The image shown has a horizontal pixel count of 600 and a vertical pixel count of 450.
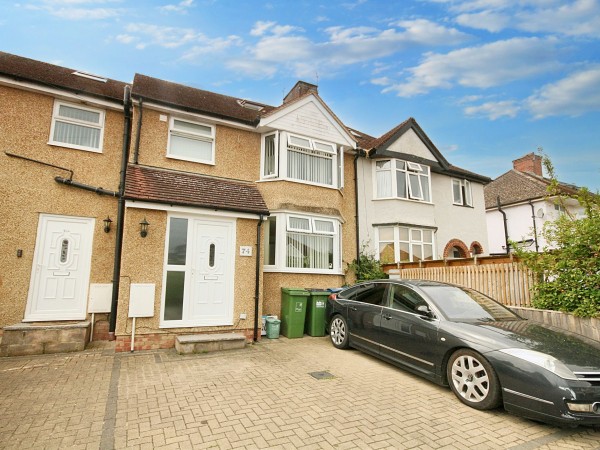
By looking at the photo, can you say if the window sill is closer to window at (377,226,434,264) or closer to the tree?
window at (377,226,434,264)

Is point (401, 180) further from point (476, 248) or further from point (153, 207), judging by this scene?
point (153, 207)

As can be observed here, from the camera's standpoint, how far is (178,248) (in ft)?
23.5

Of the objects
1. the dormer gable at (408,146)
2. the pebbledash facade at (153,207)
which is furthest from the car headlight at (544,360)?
the dormer gable at (408,146)

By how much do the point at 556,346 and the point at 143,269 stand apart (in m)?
7.00

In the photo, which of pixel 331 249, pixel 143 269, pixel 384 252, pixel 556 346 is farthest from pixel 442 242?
pixel 143 269

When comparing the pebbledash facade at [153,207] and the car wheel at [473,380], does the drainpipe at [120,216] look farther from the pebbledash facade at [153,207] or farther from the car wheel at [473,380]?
the car wheel at [473,380]

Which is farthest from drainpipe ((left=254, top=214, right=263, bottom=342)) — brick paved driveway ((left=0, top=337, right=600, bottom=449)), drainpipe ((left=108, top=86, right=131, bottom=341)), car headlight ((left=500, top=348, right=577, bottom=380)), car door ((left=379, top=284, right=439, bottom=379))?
car headlight ((left=500, top=348, right=577, bottom=380))

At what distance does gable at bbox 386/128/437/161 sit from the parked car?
25.2 ft

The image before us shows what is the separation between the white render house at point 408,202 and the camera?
1197 centimetres

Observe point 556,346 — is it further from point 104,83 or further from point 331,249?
point 104,83

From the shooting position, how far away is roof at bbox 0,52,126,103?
7.56m

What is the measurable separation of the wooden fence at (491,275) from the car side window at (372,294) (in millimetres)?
3127

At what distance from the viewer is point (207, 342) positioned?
21.3 feet

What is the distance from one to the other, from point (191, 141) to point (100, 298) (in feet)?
15.3
